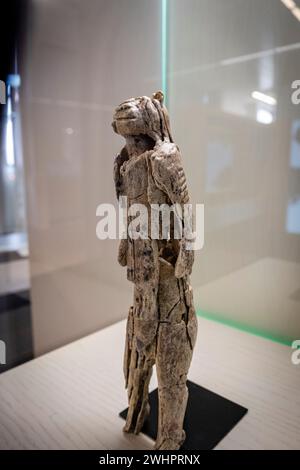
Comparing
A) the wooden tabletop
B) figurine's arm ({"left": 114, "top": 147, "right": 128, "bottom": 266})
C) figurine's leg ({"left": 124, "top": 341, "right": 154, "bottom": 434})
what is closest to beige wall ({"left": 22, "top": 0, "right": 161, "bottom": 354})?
the wooden tabletop

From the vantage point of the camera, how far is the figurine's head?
53.7 inches

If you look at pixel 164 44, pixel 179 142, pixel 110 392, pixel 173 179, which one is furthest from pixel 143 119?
pixel 164 44

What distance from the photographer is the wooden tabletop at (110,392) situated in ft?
5.39

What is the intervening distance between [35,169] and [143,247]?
3.87ft

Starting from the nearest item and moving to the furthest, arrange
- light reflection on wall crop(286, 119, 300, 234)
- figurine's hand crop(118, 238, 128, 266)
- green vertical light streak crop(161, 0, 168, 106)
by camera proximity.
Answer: figurine's hand crop(118, 238, 128, 266) → light reflection on wall crop(286, 119, 300, 234) → green vertical light streak crop(161, 0, 168, 106)

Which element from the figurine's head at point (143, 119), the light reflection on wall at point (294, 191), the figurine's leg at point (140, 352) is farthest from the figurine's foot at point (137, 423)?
the light reflection on wall at point (294, 191)

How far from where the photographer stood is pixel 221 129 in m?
2.76

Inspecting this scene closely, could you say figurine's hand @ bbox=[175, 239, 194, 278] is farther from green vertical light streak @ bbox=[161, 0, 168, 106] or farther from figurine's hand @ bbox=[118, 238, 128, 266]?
green vertical light streak @ bbox=[161, 0, 168, 106]

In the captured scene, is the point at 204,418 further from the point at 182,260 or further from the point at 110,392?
the point at 182,260

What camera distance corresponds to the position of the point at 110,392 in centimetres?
200

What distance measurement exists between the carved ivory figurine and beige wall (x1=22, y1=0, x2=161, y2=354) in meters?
0.98

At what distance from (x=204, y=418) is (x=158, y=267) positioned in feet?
2.87

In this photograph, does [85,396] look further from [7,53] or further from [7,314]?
[7,53]
